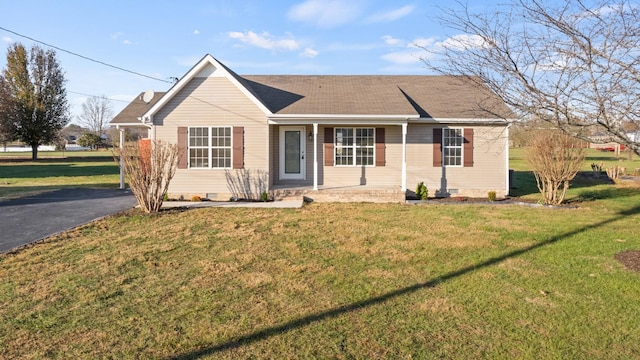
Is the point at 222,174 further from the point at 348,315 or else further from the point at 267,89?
the point at 348,315

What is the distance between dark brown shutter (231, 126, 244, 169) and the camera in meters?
13.1

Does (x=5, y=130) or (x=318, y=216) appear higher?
(x=5, y=130)

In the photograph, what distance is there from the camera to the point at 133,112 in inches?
644

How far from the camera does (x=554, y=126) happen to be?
17.5 ft

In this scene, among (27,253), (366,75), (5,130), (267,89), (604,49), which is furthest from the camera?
(5,130)

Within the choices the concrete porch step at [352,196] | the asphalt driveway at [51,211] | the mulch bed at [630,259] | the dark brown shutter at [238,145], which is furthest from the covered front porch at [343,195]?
the mulch bed at [630,259]

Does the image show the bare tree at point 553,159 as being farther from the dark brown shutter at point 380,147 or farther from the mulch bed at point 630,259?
the mulch bed at point 630,259

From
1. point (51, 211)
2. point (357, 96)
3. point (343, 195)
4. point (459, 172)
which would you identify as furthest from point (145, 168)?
point (459, 172)

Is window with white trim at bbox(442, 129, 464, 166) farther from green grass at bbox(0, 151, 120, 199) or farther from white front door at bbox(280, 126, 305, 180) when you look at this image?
green grass at bbox(0, 151, 120, 199)

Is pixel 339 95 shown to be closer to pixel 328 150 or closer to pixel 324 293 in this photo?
pixel 328 150

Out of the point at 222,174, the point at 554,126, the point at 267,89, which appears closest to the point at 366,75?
the point at 267,89

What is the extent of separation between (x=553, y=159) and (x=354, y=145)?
6136 mm

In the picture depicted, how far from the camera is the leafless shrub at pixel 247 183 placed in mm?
13203

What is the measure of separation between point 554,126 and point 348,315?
3.63 meters
